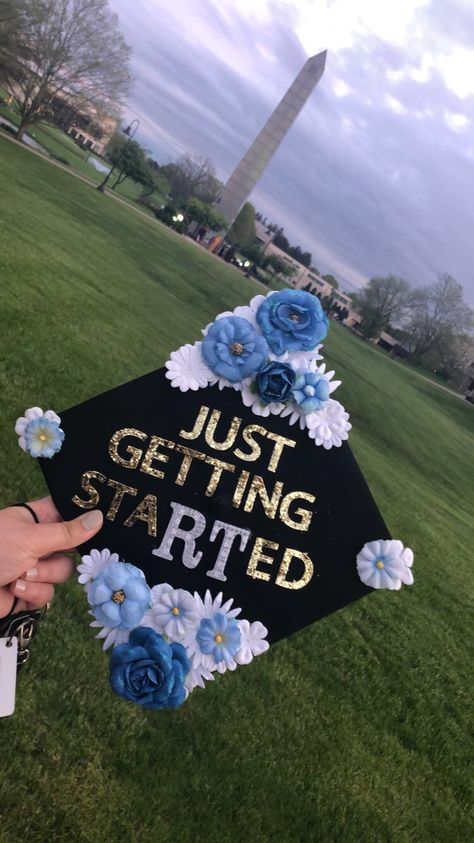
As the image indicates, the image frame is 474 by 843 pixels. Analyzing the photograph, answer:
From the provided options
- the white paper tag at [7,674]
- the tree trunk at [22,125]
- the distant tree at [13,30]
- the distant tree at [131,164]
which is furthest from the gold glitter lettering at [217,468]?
the distant tree at [131,164]

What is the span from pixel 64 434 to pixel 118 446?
8.6 inches

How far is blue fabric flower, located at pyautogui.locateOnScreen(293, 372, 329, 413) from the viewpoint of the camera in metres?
2.19

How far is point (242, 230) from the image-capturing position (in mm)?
61469

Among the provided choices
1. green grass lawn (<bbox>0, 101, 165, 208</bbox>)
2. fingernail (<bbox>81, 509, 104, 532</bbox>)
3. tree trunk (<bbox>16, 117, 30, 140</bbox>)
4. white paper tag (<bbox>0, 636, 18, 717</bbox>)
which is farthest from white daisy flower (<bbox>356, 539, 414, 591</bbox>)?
green grass lawn (<bbox>0, 101, 165, 208</bbox>)

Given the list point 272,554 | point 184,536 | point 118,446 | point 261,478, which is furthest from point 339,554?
point 118,446

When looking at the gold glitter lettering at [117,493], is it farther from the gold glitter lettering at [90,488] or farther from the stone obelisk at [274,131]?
the stone obelisk at [274,131]

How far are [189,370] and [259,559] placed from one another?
826 millimetres

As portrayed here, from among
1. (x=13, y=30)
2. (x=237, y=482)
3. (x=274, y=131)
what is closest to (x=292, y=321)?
(x=237, y=482)

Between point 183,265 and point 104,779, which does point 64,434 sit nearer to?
point 104,779

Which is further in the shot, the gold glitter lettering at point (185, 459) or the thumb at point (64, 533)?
the gold glitter lettering at point (185, 459)

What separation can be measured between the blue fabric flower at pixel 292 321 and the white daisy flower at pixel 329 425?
28 centimetres

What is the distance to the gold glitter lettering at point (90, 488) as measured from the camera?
7.07 ft

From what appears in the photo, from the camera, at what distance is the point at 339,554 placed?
2.21m

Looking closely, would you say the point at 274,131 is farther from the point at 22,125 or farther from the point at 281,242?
the point at 281,242
